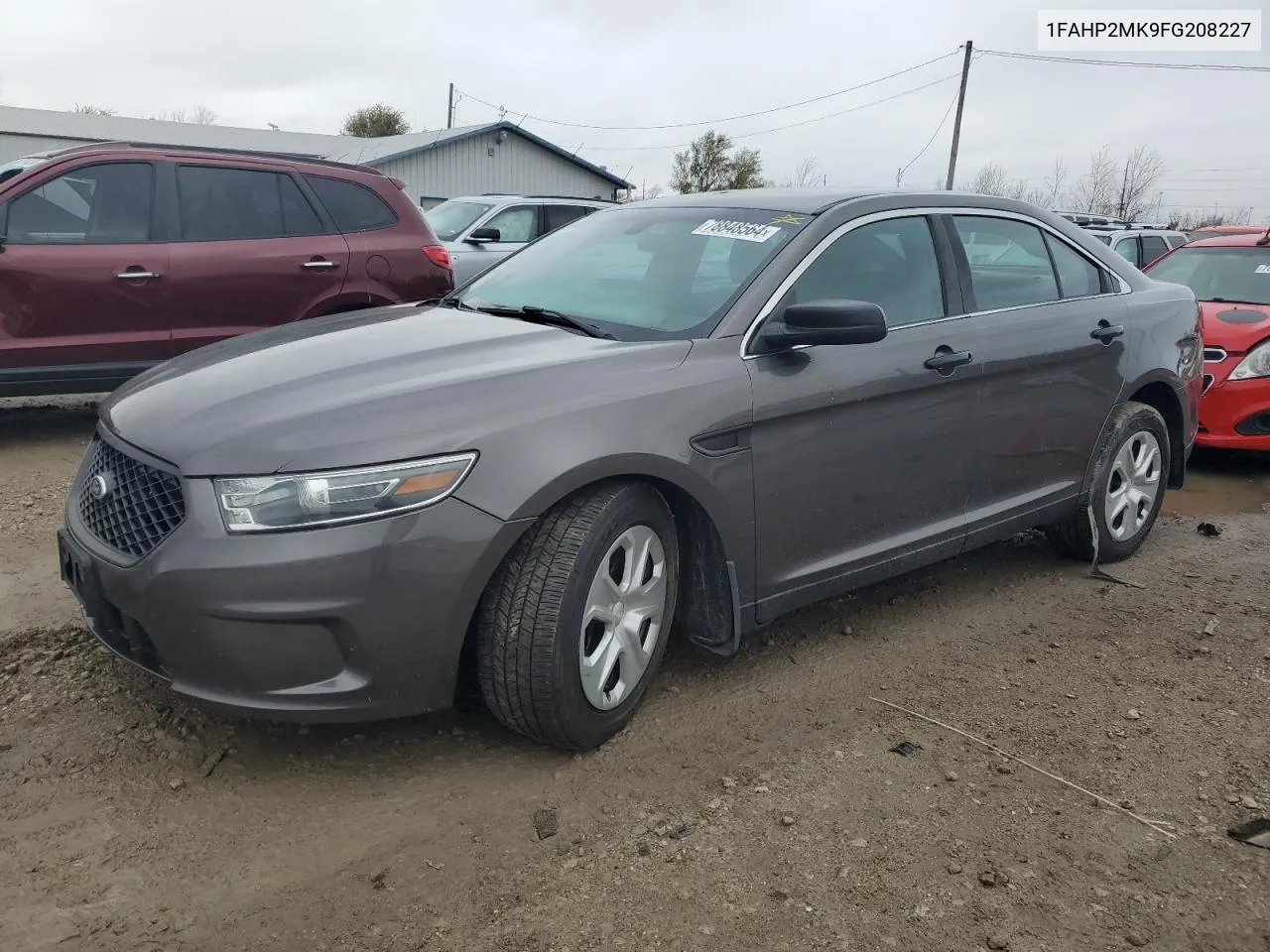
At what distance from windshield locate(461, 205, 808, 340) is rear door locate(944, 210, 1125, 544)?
970 mm

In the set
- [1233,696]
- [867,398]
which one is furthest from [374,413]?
[1233,696]

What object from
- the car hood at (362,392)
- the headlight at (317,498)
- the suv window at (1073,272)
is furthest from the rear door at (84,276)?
the suv window at (1073,272)

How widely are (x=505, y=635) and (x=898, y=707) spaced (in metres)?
1.41

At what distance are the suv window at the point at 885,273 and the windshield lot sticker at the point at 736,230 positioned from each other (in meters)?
0.21

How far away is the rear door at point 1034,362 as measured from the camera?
4.14 meters

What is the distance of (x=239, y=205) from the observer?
271 inches

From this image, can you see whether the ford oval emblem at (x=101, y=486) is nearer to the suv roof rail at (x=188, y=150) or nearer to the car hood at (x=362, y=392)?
the car hood at (x=362, y=392)

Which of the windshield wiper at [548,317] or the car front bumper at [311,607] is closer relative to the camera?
the car front bumper at [311,607]

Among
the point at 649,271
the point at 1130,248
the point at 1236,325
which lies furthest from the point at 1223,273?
the point at 649,271

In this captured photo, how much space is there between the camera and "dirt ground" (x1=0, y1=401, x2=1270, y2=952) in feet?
7.86

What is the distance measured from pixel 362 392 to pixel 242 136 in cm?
4086

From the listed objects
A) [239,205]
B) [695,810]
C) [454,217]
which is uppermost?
[454,217]

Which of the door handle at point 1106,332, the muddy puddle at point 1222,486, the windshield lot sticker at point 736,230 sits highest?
the windshield lot sticker at point 736,230

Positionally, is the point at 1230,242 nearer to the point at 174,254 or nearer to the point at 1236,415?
the point at 1236,415
